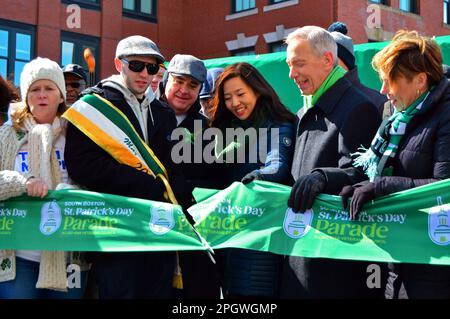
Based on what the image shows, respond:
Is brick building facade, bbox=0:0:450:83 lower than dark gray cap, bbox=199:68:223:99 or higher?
higher

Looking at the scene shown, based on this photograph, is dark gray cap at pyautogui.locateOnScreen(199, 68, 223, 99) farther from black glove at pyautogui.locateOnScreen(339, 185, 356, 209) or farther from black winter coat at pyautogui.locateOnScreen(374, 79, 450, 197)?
black winter coat at pyautogui.locateOnScreen(374, 79, 450, 197)

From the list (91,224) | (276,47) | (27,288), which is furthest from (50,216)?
(276,47)

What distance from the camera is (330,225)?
3684mm

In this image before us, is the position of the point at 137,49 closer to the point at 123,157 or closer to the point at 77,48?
the point at 123,157

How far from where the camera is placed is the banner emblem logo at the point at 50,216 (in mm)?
4086

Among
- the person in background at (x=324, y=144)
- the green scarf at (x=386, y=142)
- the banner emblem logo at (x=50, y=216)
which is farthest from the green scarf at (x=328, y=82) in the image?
the banner emblem logo at (x=50, y=216)

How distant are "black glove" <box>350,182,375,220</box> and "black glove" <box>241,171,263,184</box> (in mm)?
790

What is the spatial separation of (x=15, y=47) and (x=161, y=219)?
17.6m

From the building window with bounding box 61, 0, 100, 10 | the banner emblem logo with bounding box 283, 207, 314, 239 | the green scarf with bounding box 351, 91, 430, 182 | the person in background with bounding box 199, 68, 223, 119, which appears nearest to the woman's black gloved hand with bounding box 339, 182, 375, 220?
the green scarf with bounding box 351, 91, 430, 182

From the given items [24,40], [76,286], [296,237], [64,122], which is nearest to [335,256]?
[296,237]

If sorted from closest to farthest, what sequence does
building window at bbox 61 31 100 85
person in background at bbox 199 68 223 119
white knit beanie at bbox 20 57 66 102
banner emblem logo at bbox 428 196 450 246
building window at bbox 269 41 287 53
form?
banner emblem logo at bbox 428 196 450 246, white knit beanie at bbox 20 57 66 102, person in background at bbox 199 68 223 119, building window at bbox 269 41 287 53, building window at bbox 61 31 100 85

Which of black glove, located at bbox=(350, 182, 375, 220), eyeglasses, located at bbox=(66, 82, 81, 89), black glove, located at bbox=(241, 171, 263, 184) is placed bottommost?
black glove, located at bbox=(350, 182, 375, 220)

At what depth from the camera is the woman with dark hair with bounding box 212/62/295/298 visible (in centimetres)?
410

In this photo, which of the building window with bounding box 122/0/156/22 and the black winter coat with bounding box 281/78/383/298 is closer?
the black winter coat with bounding box 281/78/383/298
